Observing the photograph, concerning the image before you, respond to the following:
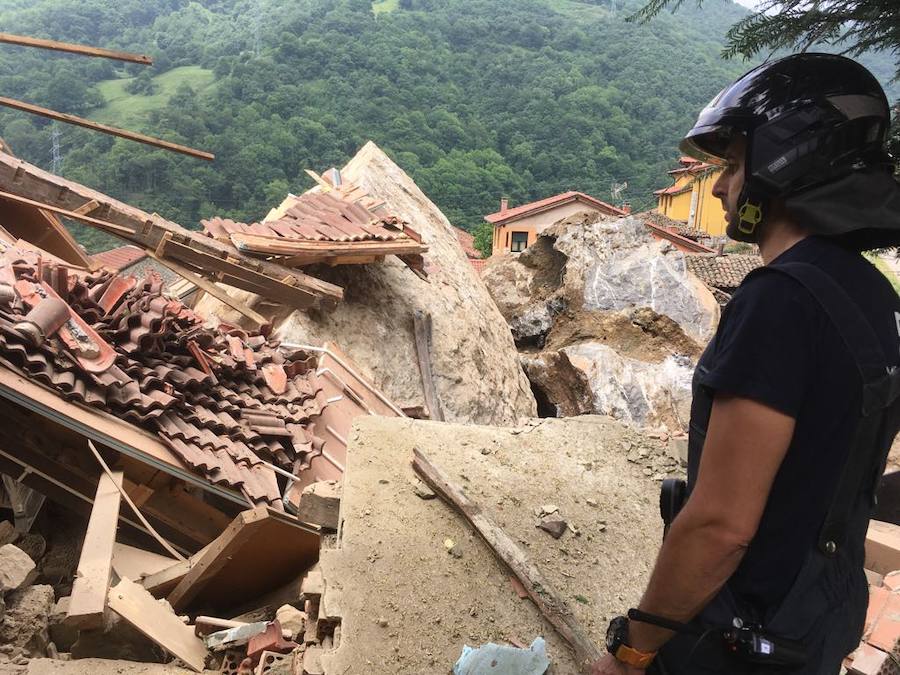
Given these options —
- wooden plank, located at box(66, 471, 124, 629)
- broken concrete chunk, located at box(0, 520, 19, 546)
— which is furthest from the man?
broken concrete chunk, located at box(0, 520, 19, 546)

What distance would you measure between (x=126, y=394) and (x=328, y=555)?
2.45 meters

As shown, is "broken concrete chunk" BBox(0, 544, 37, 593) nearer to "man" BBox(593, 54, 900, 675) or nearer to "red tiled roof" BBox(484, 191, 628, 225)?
"man" BBox(593, 54, 900, 675)

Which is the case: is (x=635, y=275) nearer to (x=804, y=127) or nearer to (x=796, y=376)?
(x=804, y=127)

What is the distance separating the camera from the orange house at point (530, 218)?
3678 cm

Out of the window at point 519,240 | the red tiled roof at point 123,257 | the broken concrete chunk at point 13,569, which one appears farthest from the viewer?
the window at point 519,240

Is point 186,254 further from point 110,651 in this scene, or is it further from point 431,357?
point 110,651

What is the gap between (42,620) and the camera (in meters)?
3.71

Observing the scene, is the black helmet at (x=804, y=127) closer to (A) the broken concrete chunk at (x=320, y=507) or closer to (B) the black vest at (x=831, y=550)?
(B) the black vest at (x=831, y=550)

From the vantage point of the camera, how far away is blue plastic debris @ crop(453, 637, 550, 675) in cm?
253

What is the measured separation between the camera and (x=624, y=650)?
1652mm

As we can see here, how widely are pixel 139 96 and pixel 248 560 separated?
67.9 meters

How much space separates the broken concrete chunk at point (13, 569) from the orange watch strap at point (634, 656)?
130 inches

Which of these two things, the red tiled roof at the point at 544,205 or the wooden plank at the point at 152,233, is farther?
the red tiled roof at the point at 544,205

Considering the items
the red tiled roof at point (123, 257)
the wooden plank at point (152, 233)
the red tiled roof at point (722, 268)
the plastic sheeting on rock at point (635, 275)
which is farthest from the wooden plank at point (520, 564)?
the red tiled roof at point (722, 268)
